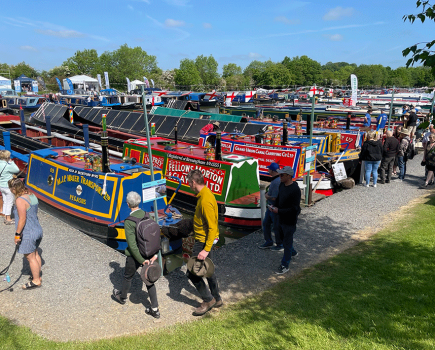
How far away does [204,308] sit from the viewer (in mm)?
4832

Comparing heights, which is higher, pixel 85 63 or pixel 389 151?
pixel 85 63

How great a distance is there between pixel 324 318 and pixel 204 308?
160 centimetres

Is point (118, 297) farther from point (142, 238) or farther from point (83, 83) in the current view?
point (83, 83)

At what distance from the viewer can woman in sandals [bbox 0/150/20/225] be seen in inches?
326

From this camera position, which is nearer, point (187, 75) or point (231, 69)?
point (187, 75)

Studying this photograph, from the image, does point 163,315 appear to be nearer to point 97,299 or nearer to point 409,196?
point 97,299

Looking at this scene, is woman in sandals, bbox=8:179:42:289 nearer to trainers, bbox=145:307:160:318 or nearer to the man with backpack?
the man with backpack

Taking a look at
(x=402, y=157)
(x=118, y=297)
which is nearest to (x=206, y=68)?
(x=402, y=157)

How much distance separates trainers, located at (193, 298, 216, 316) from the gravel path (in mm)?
142

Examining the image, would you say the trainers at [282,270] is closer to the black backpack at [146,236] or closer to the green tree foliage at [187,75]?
the black backpack at [146,236]

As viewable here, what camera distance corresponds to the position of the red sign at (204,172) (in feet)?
30.8

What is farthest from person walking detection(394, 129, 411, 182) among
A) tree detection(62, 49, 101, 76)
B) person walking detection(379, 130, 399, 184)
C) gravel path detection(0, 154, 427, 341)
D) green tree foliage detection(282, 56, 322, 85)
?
tree detection(62, 49, 101, 76)

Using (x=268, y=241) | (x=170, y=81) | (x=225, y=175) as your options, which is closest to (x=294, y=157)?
(x=225, y=175)

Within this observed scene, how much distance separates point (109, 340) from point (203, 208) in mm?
2028
